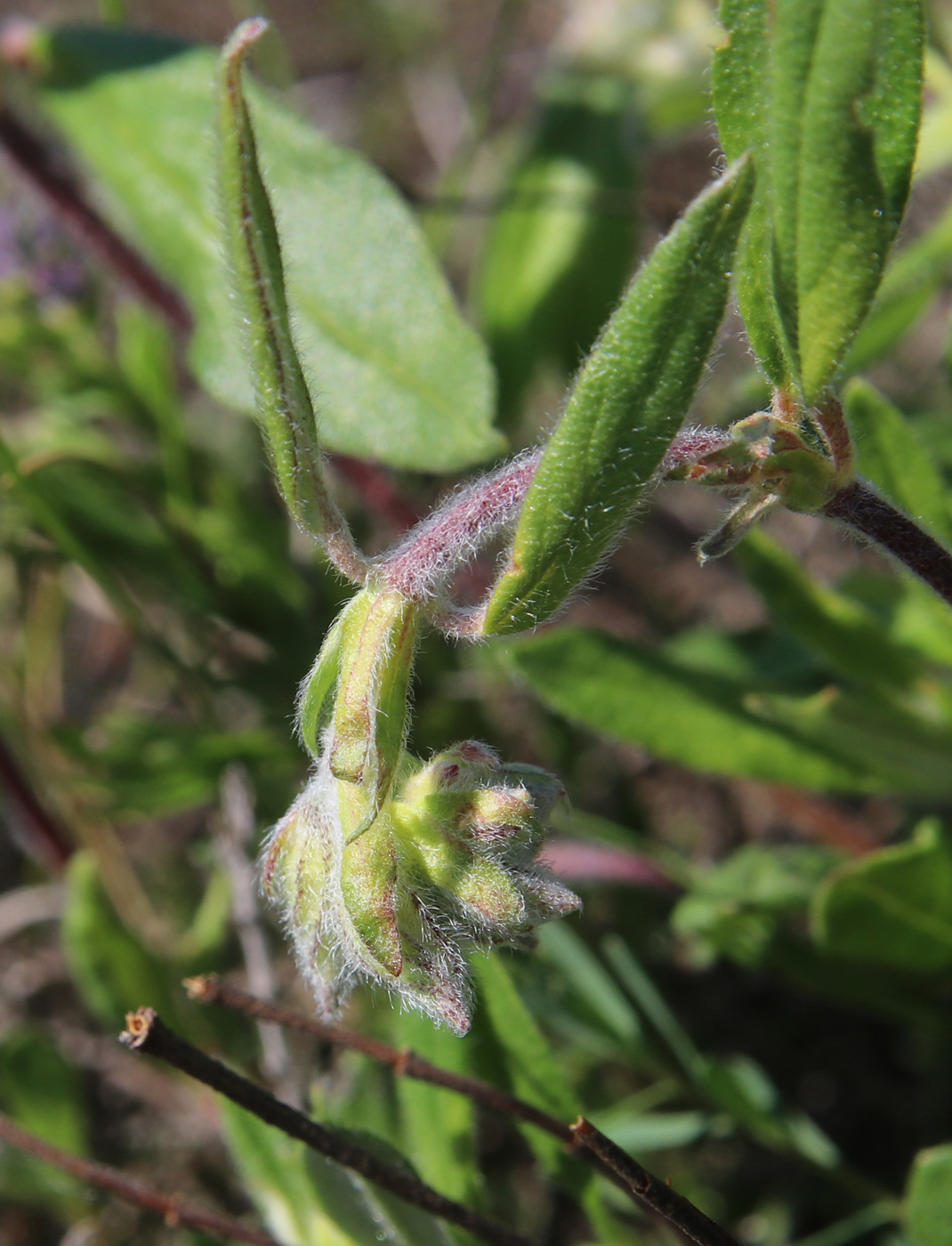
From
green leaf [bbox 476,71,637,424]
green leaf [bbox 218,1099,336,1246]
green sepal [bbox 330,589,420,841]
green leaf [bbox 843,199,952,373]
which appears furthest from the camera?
green leaf [bbox 476,71,637,424]

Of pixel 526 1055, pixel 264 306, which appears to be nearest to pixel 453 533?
pixel 264 306

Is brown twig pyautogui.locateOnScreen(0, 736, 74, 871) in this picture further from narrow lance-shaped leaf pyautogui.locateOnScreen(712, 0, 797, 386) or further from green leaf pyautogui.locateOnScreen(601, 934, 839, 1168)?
narrow lance-shaped leaf pyautogui.locateOnScreen(712, 0, 797, 386)

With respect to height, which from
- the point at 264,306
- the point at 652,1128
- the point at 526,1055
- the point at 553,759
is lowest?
the point at 652,1128

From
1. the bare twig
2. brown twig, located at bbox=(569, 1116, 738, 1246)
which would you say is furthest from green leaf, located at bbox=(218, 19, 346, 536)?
the bare twig

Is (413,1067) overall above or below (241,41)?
below

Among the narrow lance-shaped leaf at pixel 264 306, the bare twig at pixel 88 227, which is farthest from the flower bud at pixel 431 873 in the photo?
the bare twig at pixel 88 227

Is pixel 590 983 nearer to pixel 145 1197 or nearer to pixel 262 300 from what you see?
pixel 145 1197

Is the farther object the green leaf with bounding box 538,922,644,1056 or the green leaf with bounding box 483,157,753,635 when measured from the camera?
the green leaf with bounding box 538,922,644,1056

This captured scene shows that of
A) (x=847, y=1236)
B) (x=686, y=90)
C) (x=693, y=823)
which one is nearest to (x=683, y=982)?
(x=693, y=823)
